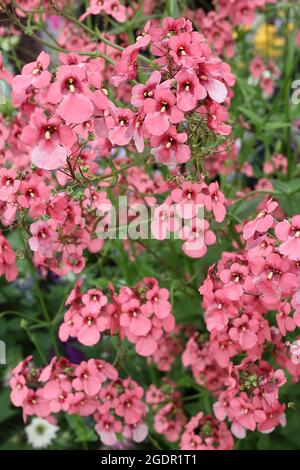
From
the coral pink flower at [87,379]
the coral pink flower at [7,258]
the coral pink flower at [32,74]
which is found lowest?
the coral pink flower at [87,379]

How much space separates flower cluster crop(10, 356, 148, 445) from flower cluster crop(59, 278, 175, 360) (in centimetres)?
8

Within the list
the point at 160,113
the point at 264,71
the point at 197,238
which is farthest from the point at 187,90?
the point at 264,71

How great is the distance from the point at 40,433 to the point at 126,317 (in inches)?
35.0

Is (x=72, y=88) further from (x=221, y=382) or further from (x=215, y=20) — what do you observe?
(x=215, y=20)

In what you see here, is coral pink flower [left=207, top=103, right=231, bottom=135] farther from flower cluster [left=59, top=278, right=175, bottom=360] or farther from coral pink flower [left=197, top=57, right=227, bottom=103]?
flower cluster [left=59, top=278, right=175, bottom=360]

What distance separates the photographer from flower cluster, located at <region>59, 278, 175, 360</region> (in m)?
1.33

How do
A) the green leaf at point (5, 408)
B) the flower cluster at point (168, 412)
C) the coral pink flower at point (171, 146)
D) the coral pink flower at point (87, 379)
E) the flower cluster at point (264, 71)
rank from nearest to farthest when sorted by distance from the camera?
the coral pink flower at point (171, 146) → the coral pink flower at point (87, 379) → the flower cluster at point (168, 412) → the green leaf at point (5, 408) → the flower cluster at point (264, 71)

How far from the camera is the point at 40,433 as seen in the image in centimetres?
207

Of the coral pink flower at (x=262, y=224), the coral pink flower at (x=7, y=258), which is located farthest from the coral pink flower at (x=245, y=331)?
the coral pink flower at (x=7, y=258)

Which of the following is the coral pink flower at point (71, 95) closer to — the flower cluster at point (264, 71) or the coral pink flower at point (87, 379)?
the coral pink flower at point (87, 379)

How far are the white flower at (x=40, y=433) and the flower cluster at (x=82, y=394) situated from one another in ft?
1.91

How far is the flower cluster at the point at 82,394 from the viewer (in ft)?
4.53

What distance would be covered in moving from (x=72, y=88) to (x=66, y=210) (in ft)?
1.11

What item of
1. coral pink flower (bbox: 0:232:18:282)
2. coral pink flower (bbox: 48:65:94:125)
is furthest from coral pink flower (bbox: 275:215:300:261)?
coral pink flower (bbox: 0:232:18:282)
